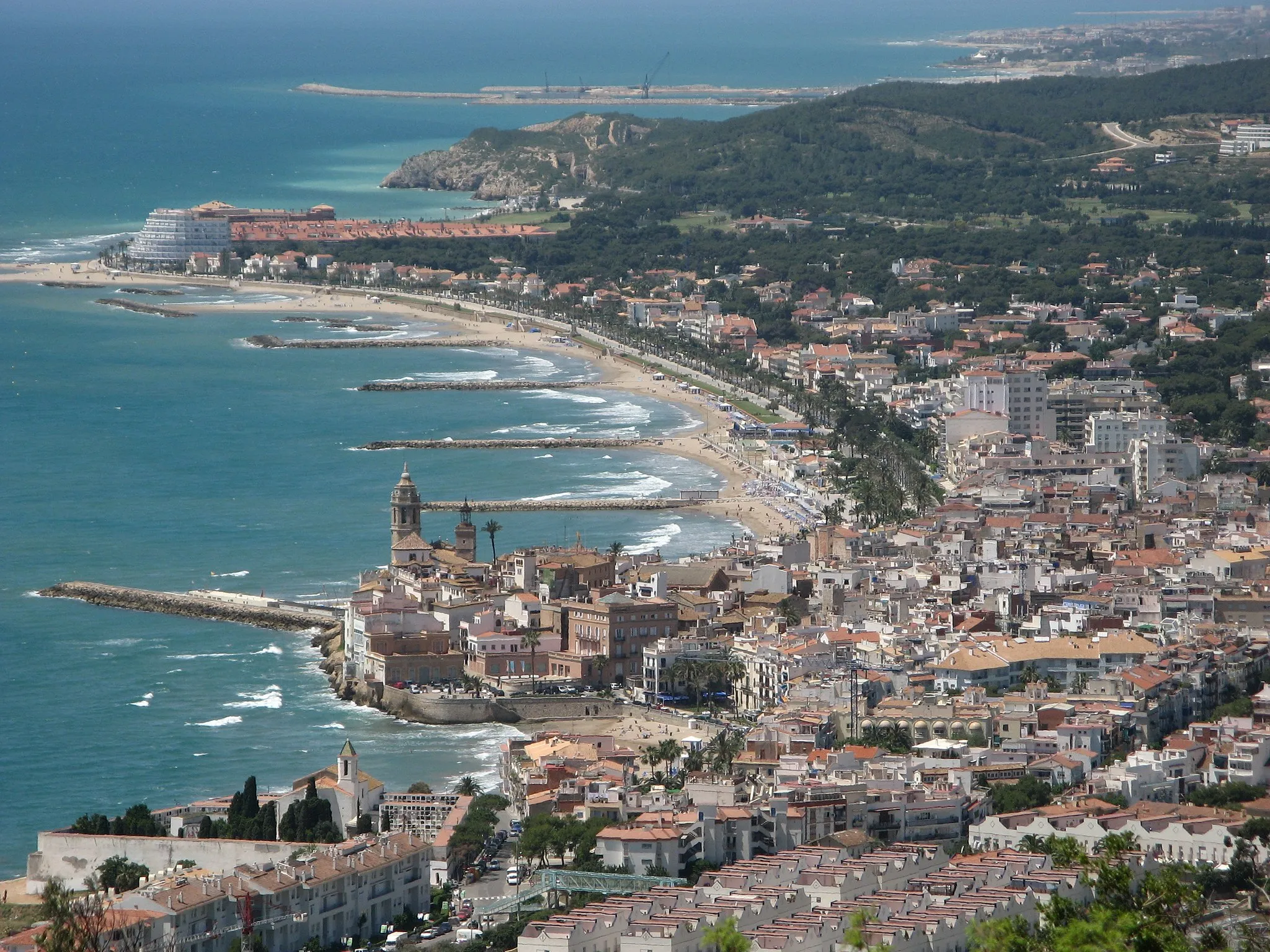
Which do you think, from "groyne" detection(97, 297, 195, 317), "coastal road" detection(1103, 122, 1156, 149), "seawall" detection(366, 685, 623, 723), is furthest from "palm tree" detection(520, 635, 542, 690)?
"coastal road" detection(1103, 122, 1156, 149)

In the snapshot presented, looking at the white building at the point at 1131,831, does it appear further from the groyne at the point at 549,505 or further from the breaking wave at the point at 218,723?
the groyne at the point at 549,505

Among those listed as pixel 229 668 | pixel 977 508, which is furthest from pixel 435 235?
pixel 229 668

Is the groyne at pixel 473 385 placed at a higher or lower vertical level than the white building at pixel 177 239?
lower

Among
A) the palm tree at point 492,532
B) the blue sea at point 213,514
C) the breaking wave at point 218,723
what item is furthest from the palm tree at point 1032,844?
the palm tree at point 492,532

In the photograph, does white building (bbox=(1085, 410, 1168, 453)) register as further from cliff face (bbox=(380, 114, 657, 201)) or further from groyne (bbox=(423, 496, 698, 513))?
cliff face (bbox=(380, 114, 657, 201))

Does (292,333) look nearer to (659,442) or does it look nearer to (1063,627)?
(659,442)
